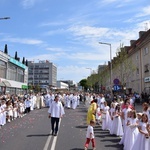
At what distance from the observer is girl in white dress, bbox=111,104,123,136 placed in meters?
11.5

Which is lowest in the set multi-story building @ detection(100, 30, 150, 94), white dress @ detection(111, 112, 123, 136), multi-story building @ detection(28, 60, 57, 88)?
white dress @ detection(111, 112, 123, 136)

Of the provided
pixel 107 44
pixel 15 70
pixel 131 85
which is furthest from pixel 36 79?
pixel 107 44

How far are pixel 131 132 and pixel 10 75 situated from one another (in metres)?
50.1

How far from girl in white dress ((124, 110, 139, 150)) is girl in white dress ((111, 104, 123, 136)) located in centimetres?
272

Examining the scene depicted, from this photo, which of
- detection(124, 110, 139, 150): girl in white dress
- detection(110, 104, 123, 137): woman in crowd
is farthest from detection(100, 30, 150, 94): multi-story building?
detection(124, 110, 139, 150): girl in white dress

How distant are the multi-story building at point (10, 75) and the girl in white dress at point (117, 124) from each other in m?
35.3

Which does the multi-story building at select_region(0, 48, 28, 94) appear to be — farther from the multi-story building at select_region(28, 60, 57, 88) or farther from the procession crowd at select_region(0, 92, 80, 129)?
the multi-story building at select_region(28, 60, 57, 88)

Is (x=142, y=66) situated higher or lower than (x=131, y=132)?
higher

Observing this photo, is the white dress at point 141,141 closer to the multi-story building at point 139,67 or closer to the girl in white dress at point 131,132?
the girl in white dress at point 131,132

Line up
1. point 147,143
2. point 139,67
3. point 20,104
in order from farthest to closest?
point 139,67 < point 20,104 < point 147,143

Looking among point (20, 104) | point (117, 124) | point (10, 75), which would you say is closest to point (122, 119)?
point (117, 124)

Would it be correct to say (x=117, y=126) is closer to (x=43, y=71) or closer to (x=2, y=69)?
(x=2, y=69)

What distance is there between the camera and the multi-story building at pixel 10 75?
1895 inches

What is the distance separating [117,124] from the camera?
38.5ft
